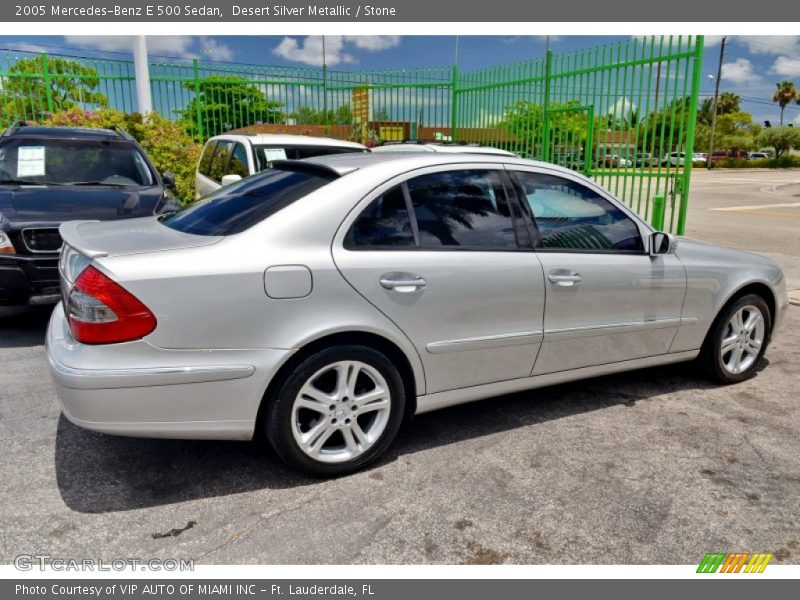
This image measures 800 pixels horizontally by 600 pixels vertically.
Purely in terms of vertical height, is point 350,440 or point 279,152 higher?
point 279,152

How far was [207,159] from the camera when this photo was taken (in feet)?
28.0

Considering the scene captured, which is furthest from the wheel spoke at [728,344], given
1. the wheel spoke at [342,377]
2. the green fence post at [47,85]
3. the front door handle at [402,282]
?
the green fence post at [47,85]

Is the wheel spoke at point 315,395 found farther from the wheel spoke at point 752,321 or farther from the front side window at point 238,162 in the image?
the front side window at point 238,162

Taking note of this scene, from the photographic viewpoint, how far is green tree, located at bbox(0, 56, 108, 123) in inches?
472

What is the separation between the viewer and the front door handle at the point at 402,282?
312 centimetres

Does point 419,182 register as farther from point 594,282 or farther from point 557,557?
point 557,557

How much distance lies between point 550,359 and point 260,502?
1.81 m

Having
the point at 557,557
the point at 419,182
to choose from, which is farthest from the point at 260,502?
the point at 419,182

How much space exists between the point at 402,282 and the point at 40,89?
12.3 m

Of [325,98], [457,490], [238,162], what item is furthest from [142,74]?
[457,490]

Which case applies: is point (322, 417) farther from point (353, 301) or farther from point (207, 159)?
point (207, 159)

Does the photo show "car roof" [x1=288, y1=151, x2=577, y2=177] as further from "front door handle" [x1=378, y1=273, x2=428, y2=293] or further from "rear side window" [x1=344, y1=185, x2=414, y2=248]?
"front door handle" [x1=378, y1=273, x2=428, y2=293]

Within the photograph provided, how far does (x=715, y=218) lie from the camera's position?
1712 centimetres

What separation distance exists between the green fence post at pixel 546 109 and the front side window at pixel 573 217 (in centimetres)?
636
